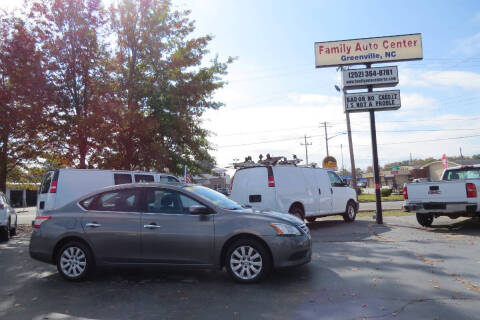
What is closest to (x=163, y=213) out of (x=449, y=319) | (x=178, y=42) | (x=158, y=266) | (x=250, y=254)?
(x=158, y=266)

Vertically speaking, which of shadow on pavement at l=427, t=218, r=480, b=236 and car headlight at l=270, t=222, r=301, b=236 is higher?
car headlight at l=270, t=222, r=301, b=236

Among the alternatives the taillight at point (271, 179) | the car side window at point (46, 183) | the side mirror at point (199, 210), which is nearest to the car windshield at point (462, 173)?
the taillight at point (271, 179)

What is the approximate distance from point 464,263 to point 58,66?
16251mm

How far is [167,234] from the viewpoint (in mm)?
5973

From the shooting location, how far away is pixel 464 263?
665 centimetres

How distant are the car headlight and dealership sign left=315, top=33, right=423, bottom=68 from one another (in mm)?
10031

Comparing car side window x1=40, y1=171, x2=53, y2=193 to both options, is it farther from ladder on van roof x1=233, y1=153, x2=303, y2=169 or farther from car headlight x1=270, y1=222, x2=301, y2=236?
Answer: car headlight x1=270, y1=222, x2=301, y2=236

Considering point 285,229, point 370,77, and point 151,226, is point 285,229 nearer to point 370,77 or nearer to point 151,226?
point 151,226

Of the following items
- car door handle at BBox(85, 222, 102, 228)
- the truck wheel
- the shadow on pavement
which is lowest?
the shadow on pavement

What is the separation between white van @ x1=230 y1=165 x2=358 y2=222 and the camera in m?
11.4

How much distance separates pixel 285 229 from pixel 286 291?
2.98 ft

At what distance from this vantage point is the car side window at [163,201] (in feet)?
20.2

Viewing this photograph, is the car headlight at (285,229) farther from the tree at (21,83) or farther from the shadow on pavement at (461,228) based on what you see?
the tree at (21,83)

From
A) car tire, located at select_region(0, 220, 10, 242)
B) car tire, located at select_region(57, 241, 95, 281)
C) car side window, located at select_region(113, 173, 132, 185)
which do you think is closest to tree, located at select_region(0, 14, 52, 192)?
car tire, located at select_region(0, 220, 10, 242)
